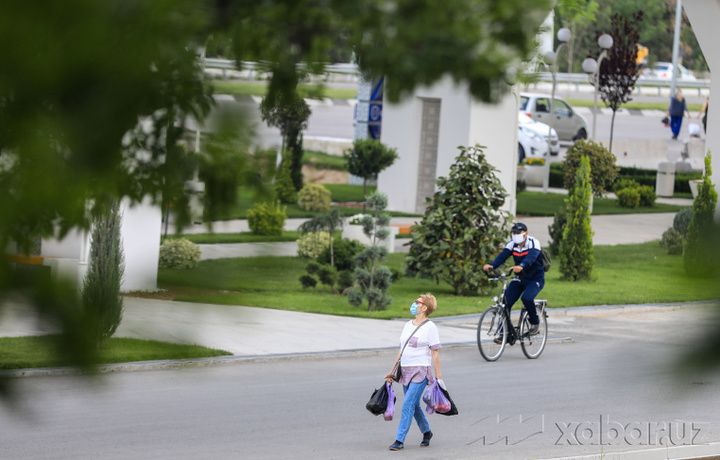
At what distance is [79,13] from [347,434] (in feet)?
26.4

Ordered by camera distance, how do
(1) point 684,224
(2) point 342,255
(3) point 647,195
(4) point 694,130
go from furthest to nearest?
(4) point 694,130
(3) point 647,195
(2) point 342,255
(1) point 684,224

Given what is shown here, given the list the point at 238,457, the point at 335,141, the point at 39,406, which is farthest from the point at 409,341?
the point at 335,141

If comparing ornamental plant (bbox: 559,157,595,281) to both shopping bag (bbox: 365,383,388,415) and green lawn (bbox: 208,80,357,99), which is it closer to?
shopping bag (bbox: 365,383,388,415)

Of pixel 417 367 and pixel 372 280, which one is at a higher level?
pixel 372 280

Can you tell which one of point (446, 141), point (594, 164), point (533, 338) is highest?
point (446, 141)

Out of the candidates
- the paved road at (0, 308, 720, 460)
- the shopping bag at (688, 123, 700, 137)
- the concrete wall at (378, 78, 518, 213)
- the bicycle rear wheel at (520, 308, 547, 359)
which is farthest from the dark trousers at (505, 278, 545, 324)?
the shopping bag at (688, 123, 700, 137)

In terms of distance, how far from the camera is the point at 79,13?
36.5 inches

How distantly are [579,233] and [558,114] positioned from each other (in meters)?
17.4

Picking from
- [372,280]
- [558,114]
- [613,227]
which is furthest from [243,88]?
[558,114]

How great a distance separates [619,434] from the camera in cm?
874

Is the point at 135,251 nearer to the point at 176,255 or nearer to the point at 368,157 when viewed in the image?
the point at 176,255

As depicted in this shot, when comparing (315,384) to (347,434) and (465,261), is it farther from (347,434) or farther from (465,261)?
(465,261)

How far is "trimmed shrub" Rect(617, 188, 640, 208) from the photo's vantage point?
88.9ft

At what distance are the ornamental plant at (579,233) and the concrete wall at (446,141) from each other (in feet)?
9.18
